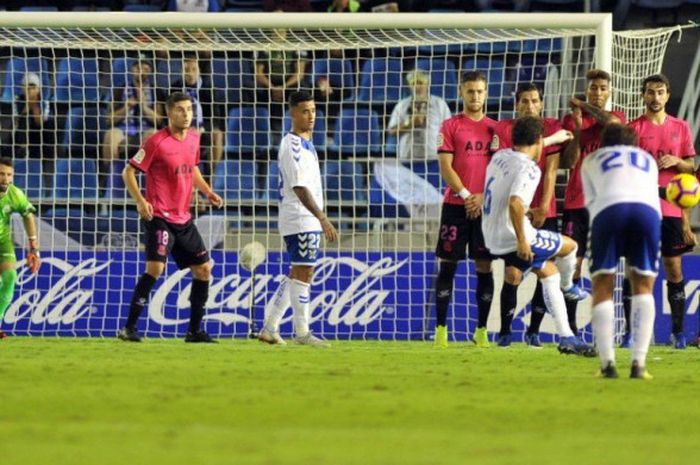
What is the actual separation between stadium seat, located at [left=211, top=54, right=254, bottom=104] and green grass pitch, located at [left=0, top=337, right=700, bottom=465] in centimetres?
625

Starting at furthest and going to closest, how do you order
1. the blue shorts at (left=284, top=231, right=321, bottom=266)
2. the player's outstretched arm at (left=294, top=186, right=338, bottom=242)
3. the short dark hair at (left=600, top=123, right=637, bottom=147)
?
the blue shorts at (left=284, top=231, right=321, bottom=266)
the player's outstretched arm at (left=294, top=186, right=338, bottom=242)
the short dark hair at (left=600, top=123, right=637, bottom=147)

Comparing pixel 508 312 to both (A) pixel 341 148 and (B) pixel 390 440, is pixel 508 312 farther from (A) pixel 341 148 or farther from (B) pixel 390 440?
(B) pixel 390 440

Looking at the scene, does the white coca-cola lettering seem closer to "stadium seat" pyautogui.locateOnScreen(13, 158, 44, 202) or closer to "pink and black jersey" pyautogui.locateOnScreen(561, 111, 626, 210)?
"stadium seat" pyautogui.locateOnScreen(13, 158, 44, 202)

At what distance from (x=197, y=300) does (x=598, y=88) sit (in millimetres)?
3675

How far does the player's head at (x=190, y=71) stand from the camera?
16766mm

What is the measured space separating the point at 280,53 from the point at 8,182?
12.5ft

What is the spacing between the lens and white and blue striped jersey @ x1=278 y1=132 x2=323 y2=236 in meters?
12.4

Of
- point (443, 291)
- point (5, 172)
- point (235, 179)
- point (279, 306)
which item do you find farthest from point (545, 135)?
point (235, 179)

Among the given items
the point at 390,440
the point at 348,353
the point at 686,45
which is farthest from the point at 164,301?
the point at 390,440

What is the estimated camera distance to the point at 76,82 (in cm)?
1762

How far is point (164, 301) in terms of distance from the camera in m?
15.8

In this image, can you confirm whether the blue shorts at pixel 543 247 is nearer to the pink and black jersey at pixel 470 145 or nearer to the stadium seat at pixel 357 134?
the pink and black jersey at pixel 470 145

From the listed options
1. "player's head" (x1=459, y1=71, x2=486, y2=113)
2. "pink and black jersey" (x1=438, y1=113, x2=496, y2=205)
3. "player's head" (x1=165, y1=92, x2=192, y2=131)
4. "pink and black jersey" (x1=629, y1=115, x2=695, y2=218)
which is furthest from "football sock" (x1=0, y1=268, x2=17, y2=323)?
"pink and black jersey" (x1=629, y1=115, x2=695, y2=218)

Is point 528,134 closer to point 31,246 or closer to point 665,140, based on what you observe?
point 665,140
